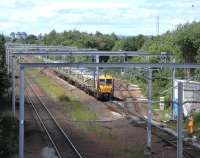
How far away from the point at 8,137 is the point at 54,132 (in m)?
8.59

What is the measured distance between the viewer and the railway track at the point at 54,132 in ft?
85.2

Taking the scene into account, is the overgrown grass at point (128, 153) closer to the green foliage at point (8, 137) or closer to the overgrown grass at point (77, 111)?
the overgrown grass at point (77, 111)

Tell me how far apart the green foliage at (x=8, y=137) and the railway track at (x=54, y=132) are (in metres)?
1.90

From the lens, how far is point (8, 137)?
24.4m

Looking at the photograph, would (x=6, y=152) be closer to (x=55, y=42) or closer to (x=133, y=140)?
(x=133, y=140)

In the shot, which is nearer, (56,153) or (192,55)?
(56,153)

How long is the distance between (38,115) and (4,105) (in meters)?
2.56

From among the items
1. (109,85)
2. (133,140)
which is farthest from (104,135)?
(109,85)

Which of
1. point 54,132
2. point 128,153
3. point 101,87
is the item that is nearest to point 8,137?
point 128,153

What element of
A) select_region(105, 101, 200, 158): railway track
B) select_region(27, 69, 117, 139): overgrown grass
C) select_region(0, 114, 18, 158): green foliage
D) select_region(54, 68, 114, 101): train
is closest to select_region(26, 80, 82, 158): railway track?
select_region(27, 69, 117, 139): overgrown grass

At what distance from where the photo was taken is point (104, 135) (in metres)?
31.5

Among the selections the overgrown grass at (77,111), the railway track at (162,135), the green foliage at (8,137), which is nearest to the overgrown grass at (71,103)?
the overgrown grass at (77,111)

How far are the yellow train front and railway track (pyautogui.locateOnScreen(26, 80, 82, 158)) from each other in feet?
16.4

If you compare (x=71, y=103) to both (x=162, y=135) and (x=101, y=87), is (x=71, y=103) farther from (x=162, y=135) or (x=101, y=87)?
(x=162, y=135)
